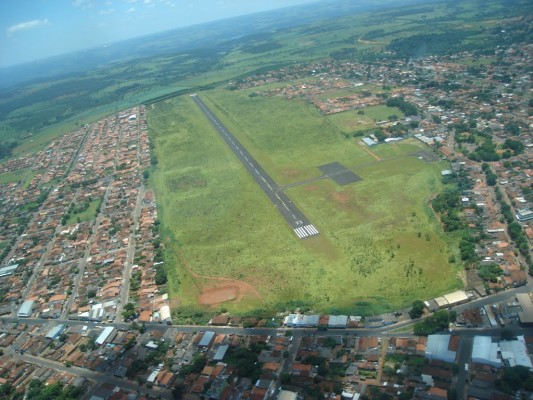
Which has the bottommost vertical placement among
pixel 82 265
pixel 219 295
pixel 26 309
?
pixel 219 295

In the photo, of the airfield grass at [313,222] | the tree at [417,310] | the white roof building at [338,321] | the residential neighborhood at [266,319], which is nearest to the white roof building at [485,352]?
the residential neighborhood at [266,319]

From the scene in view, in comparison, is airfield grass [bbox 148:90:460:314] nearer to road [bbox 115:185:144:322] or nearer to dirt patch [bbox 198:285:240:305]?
dirt patch [bbox 198:285:240:305]

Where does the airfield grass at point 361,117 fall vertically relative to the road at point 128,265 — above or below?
above

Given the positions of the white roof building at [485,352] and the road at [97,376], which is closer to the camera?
the white roof building at [485,352]

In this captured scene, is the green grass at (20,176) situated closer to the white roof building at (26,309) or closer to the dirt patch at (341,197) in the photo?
the white roof building at (26,309)

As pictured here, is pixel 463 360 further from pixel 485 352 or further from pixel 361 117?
pixel 361 117

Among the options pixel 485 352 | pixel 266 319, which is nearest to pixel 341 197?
pixel 266 319
